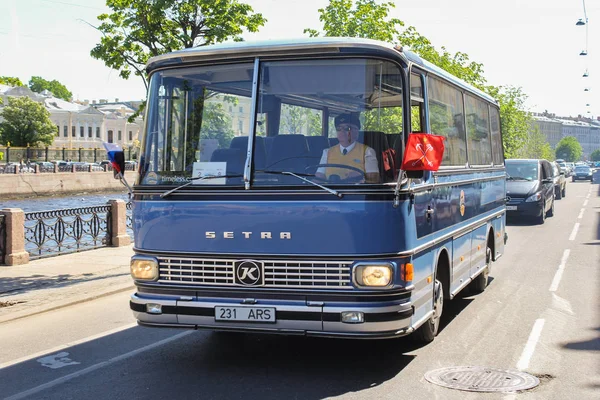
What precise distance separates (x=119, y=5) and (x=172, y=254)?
9.18 meters

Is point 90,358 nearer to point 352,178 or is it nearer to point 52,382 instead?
point 52,382

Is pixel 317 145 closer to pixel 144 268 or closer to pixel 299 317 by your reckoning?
pixel 299 317

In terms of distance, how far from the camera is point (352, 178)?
6.88 metres

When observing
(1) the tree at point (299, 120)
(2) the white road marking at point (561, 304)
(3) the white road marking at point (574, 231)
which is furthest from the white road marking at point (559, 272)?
(1) the tree at point (299, 120)

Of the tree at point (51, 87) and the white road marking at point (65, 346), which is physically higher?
the tree at point (51, 87)

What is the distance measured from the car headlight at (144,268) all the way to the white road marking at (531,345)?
10.8 ft

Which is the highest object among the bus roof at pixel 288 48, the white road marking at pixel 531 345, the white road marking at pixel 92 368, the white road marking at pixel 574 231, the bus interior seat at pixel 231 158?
the bus roof at pixel 288 48

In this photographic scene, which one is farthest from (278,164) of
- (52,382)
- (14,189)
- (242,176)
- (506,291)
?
(14,189)

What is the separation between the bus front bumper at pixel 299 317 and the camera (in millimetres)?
6797

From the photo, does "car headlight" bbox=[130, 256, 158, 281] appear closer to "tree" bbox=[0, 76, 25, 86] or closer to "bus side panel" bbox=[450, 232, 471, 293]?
"bus side panel" bbox=[450, 232, 471, 293]

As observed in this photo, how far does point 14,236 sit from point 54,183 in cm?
5424

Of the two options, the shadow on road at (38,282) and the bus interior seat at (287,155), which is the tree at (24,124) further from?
the bus interior seat at (287,155)

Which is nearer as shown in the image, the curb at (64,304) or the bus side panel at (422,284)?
the bus side panel at (422,284)

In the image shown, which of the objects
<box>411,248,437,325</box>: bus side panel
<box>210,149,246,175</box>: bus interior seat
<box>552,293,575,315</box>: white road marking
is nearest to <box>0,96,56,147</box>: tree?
<box>552,293,575,315</box>: white road marking
